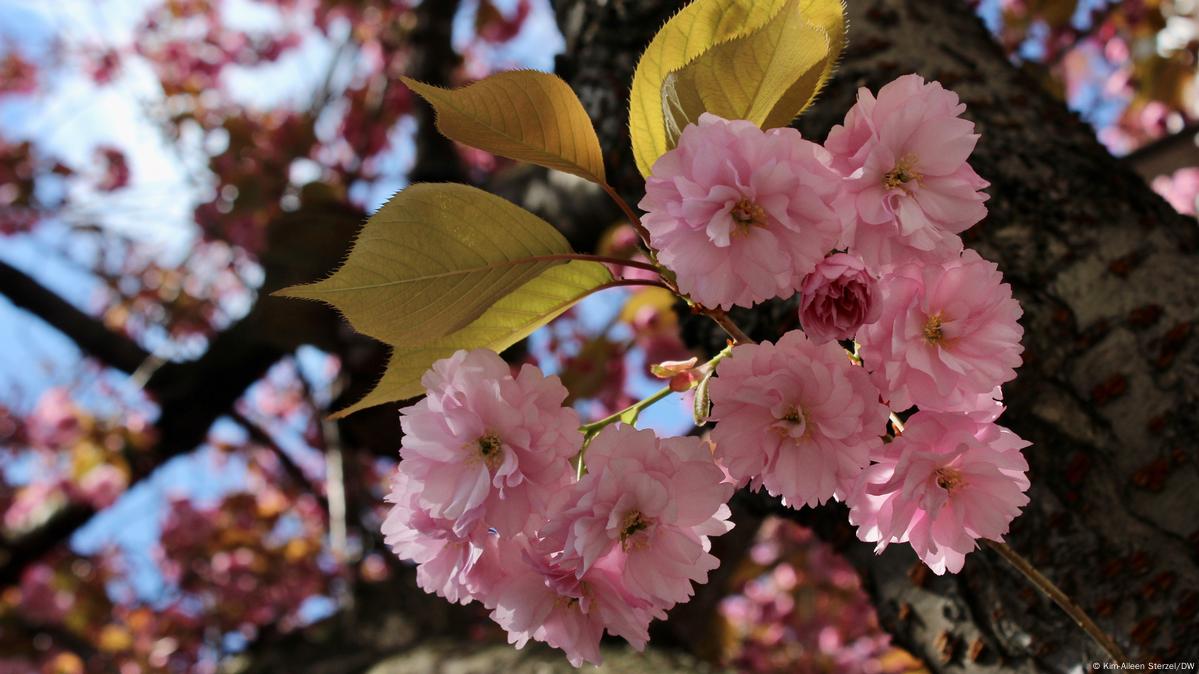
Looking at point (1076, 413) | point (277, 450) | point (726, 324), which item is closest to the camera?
point (726, 324)

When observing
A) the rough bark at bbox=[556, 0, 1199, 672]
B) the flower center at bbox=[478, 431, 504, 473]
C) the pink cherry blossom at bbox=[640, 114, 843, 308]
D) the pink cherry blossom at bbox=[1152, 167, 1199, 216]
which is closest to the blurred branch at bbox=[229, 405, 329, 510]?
the rough bark at bbox=[556, 0, 1199, 672]

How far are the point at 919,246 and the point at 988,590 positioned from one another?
0.55 meters

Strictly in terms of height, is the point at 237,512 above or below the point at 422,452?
below

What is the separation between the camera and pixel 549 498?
57 cm

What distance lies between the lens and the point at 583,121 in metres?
0.64

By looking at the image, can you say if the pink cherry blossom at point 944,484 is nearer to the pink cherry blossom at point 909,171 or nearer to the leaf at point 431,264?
the pink cherry blossom at point 909,171

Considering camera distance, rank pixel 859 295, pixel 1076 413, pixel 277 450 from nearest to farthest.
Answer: pixel 859 295 → pixel 1076 413 → pixel 277 450

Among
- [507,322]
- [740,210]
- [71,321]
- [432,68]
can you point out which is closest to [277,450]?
[71,321]

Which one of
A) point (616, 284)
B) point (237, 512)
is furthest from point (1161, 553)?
point (237, 512)

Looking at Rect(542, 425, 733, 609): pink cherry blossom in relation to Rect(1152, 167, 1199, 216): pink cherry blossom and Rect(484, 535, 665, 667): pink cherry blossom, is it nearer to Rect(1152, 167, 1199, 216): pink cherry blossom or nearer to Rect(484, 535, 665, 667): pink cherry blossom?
Rect(484, 535, 665, 667): pink cherry blossom

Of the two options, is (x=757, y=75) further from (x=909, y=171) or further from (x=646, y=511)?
(x=646, y=511)

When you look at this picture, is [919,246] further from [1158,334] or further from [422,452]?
[1158,334]

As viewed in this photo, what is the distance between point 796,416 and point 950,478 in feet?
0.40

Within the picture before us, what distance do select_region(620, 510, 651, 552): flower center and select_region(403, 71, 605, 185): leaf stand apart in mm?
272
